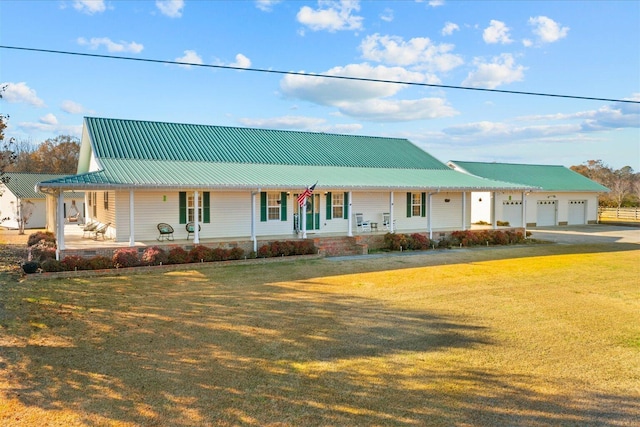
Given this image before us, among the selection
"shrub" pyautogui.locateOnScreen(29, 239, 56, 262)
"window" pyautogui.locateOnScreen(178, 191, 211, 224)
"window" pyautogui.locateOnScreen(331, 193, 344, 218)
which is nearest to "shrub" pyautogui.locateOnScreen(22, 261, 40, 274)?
"shrub" pyautogui.locateOnScreen(29, 239, 56, 262)

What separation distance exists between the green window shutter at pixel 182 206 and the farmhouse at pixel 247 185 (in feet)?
0.12

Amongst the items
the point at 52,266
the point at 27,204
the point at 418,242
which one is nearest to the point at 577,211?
the point at 418,242

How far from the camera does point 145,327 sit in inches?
314

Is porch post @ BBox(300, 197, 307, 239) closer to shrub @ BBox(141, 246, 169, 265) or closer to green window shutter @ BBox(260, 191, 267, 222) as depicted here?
green window shutter @ BBox(260, 191, 267, 222)

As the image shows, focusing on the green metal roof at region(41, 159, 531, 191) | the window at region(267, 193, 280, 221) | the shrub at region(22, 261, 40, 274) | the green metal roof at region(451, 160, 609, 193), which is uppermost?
the green metal roof at region(451, 160, 609, 193)

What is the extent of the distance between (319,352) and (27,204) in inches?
1241

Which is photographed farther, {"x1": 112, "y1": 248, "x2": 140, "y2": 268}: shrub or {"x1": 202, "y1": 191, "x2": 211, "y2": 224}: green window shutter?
{"x1": 202, "y1": 191, "x2": 211, "y2": 224}: green window shutter

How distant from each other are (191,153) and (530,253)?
15.0m

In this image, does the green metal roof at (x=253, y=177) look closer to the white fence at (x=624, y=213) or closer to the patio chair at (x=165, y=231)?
the patio chair at (x=165, y=231)

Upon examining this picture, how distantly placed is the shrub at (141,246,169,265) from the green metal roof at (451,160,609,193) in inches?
934

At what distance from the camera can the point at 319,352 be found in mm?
6770

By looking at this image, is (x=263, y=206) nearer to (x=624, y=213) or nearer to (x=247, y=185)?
(x=247, y=185)

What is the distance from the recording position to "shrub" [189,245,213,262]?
14719mm

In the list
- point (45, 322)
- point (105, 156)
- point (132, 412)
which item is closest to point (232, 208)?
point (105, 156)
